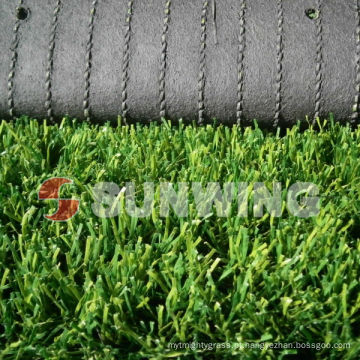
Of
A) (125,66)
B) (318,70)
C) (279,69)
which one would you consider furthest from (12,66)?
(318,70)

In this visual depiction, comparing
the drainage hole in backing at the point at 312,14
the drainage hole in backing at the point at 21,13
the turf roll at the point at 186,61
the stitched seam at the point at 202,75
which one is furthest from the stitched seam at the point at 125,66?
the drainage hole in backing at the point at 312,14

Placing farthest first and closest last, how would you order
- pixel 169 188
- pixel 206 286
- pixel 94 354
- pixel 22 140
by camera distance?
pixel 22 140 < pixel 169 188 < pixel 206 286 < pixel 94 354

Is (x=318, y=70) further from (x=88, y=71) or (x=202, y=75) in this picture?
(x=88, y=71)

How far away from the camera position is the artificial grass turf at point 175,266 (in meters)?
1.19

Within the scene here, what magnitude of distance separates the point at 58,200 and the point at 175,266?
0.44m

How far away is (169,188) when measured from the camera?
158 centimetres

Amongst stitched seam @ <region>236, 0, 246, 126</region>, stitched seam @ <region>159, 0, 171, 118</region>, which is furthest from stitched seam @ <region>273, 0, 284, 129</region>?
stitched seam @ <region>159, 0, 171, 118</region>

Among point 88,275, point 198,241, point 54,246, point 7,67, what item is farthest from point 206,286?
point 7,67

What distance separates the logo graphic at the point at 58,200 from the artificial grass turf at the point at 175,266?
2cm

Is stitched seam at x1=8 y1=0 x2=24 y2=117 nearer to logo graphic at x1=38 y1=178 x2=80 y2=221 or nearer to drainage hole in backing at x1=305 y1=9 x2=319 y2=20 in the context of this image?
logo graphic at x1=38 y1=178 x2=80 y2=221

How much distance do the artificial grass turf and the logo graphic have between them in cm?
2

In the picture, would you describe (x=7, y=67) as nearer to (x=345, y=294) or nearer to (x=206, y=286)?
(x=206, y=286)

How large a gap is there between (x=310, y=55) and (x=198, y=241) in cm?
94

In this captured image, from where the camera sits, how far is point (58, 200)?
1.58 metres
